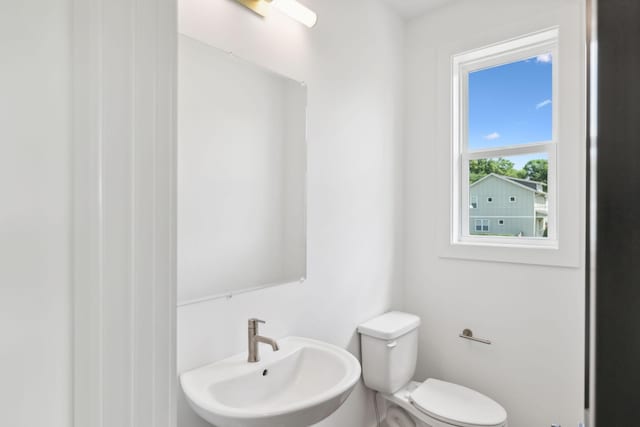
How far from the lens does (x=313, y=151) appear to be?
5.10ft

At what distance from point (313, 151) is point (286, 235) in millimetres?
394

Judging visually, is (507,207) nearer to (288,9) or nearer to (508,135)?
(508,135)

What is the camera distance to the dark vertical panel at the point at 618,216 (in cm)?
17

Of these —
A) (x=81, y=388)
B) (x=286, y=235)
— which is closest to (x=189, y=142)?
(x=286, y=235)

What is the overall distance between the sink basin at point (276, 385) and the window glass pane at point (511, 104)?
1515mm

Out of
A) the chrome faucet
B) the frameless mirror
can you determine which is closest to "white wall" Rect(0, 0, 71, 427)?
the frameless mirror

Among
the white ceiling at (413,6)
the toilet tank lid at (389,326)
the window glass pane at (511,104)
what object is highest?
the white ceiling at (413,6)

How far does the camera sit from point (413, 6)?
2057 millimetres

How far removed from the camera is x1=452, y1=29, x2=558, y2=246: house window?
6.06 feet

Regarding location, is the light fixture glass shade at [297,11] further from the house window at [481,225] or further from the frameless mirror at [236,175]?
the house window at [481,225]

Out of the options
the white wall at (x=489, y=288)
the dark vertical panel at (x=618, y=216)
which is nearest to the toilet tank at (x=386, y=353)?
the white wall at (x=489, y=288)

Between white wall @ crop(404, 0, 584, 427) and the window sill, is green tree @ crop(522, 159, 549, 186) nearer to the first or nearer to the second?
white wall @ crop(404, 0, 584, 427)

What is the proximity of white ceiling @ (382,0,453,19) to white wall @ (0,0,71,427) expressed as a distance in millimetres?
2006

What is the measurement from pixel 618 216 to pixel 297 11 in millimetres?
1476
